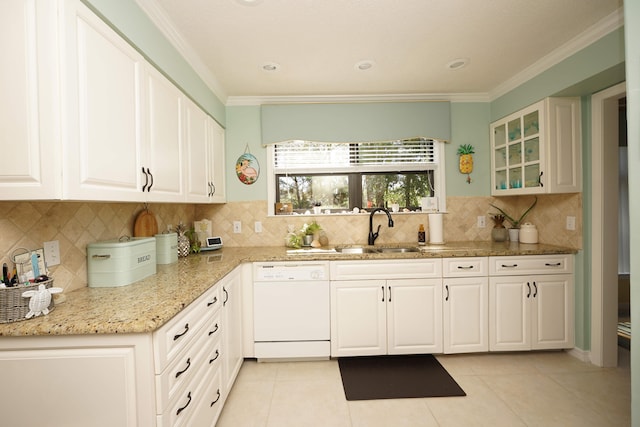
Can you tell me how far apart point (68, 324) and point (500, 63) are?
10.7 ft

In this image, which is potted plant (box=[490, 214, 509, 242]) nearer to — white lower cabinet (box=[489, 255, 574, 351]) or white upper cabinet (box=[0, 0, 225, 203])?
white lower cabinet (box=[489, 255, 574, 351])

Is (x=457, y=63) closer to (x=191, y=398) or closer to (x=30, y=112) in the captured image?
(x=30, y=112)

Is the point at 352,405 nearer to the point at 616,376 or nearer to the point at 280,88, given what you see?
the point at 616,376

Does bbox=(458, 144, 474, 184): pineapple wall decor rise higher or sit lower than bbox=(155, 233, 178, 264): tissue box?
higher

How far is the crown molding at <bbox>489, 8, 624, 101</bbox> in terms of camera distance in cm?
187

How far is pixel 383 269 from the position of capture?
2.44 meters

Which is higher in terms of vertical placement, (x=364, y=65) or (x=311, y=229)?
(x=364, y=65)

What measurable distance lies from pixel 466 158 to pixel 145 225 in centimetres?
306

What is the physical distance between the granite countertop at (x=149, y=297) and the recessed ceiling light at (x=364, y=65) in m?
1.56

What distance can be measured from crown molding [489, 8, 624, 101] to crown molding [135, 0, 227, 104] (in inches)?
108

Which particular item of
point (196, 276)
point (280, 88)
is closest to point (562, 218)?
point (280, 88)

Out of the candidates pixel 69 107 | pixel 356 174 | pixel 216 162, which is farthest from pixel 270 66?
pixel 69 107

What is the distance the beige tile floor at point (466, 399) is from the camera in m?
1.80

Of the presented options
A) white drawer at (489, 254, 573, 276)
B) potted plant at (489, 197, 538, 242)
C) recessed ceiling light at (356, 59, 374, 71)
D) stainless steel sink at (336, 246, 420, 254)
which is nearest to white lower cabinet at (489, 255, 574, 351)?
white drawer at (489, 254, 573, 276)
